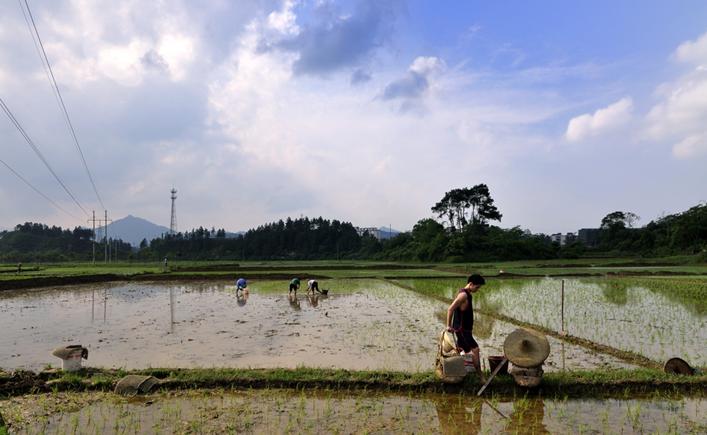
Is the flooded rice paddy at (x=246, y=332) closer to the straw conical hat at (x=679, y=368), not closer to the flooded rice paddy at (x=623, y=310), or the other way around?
the straw conical hat at (x=679, y=368)

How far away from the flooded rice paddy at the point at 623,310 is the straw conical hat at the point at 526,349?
3.47 meters

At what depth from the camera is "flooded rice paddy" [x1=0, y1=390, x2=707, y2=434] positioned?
16.9 feet

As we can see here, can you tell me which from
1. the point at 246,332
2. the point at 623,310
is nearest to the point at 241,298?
the point at 246,332

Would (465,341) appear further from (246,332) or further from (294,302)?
(294,302)

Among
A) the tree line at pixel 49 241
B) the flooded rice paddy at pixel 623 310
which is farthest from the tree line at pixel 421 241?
the flooded rice paddy at pixel 623 310

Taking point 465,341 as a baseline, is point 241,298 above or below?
below

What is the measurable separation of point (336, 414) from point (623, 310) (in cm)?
1136

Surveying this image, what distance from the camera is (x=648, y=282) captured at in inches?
860

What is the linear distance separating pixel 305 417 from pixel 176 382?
7.27ft

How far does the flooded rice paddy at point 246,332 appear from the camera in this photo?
825cm

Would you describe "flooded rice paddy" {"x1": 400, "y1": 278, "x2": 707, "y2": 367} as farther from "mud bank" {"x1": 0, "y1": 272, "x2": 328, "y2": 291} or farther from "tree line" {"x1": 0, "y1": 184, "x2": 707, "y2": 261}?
"tree line" {"x1": 0, "y1": 184, "x2": 707, "y2": 261}

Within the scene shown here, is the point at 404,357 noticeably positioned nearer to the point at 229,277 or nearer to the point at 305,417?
the point at 305,417

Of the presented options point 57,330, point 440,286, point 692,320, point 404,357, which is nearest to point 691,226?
point 440,286

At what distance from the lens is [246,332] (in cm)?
1098
